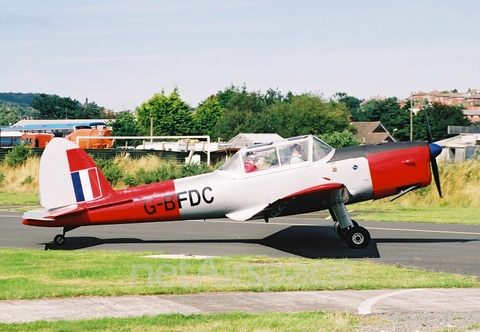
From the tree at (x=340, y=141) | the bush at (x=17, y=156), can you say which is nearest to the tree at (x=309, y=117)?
the tree at (x=340, y=141)

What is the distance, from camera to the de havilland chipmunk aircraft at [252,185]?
15.2 m

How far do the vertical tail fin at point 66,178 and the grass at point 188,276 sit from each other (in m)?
1.90

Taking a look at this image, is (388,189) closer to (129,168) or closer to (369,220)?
(369,220)

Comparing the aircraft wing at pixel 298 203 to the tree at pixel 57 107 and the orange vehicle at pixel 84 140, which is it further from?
the tree at pixel 57 107

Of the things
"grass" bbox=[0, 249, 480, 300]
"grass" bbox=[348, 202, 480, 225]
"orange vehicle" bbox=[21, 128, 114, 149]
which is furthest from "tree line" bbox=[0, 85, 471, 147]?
"grass" bbox=[0, 249, 480, 300]

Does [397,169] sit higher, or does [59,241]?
[397,169]

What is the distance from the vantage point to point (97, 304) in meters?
9.28

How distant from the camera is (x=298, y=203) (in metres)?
15.0

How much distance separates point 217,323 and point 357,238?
767 cm


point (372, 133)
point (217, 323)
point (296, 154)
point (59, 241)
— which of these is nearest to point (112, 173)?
point (59, 241)

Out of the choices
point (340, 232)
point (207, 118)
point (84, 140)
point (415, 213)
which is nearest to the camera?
point (340, 232)

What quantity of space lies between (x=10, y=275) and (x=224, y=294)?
3.77 metres

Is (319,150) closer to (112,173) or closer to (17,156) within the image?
(112,173)

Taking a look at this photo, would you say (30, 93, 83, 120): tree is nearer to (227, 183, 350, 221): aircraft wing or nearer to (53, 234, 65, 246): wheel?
(53, 234, 65, 246): wheel
